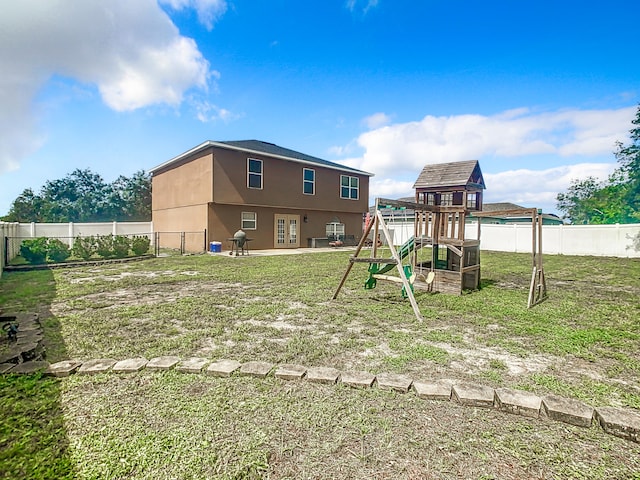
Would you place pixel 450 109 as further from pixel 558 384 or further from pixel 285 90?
pixel 558 384

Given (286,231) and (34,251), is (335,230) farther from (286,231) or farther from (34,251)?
(34,251)

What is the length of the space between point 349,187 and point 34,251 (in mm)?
15848

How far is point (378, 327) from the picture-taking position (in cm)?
449

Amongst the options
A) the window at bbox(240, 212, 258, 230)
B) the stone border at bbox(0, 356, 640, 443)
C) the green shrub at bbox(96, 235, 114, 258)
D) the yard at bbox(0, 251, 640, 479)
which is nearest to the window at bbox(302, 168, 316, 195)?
the window at bbox(240, 212, 258, 230)

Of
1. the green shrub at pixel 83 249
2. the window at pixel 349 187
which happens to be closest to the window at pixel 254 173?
the window at pixel 349 187

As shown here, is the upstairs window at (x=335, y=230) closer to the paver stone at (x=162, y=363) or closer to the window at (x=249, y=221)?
the window at (x=249, y=221)

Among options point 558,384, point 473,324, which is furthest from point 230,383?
point 473,324

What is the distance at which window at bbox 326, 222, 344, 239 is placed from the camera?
20.2 meters

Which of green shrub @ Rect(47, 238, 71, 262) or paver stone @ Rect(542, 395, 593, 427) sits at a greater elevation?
green shrub @ Rect(47, 238, 71, 262)

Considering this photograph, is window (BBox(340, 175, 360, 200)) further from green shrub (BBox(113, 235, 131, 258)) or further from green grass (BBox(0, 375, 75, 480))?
green grass (BBox(0, 375, 75, 480))

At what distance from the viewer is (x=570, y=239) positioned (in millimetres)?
17109

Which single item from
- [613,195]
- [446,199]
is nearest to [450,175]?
[446,199]

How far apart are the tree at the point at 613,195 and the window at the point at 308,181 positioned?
17429 mm

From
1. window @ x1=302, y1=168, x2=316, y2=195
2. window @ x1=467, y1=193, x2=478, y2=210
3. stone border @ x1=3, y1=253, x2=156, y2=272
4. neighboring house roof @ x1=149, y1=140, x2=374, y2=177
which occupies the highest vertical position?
neighboring house roof @ x1=149, y1=140, x2=374, y2=177
